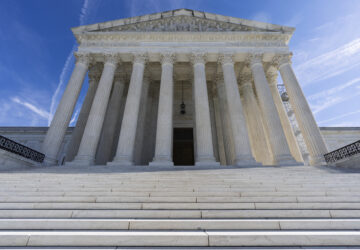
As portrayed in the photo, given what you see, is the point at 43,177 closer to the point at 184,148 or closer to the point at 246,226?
the point at 246,226

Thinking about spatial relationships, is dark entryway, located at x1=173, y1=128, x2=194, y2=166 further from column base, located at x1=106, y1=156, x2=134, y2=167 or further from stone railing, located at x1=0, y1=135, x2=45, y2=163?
stone railing, located at x1=0, y1=135, x2=45, y2=163

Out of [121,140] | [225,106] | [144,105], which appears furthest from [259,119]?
[121,140]

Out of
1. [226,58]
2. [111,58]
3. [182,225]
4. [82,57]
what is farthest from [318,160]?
[82,57]

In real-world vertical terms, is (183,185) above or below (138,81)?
below

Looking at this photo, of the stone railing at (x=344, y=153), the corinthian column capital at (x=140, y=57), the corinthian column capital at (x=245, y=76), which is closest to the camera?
the stone railing at (x=344, y=153)

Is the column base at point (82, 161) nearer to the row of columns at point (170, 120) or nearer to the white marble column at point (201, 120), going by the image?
the row of columns at point (170, 120)

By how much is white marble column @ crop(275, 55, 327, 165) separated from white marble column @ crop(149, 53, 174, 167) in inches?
452

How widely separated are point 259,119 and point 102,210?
18.5 meters

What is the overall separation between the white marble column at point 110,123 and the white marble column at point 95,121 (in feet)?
10.3

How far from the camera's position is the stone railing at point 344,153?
1059 cm

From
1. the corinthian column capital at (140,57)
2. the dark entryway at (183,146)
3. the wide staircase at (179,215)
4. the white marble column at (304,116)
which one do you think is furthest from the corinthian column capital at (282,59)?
the wide staircase at (179,215)

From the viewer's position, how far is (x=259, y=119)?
63.2 feet

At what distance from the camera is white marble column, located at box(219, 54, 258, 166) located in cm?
1375

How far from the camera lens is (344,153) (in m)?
11.3
